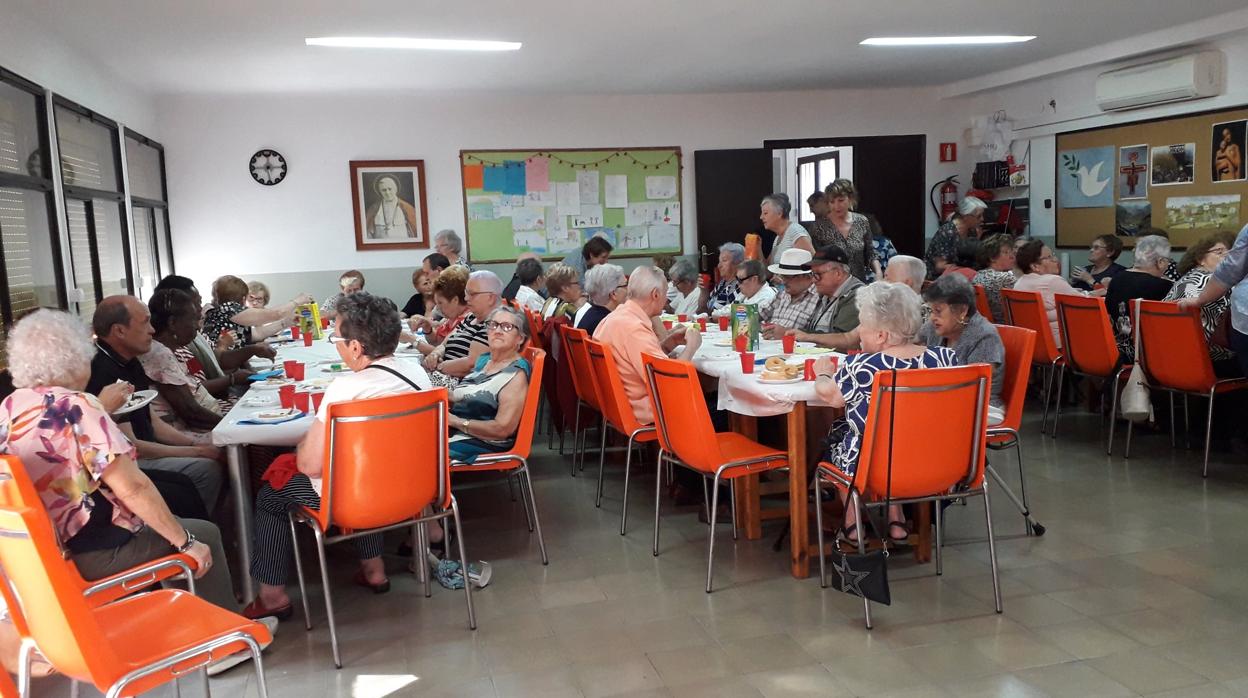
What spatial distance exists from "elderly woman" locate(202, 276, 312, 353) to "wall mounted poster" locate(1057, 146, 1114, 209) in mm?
7029

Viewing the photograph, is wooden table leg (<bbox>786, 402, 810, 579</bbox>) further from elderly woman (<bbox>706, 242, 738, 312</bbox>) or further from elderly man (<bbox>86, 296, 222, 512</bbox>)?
elderly woman (<bbox>706, 242, 738, 312</bbox>)

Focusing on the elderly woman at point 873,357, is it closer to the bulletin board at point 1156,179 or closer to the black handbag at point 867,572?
the black handbag at point 867,572

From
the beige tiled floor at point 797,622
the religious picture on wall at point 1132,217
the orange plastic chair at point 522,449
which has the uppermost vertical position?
the religious picture on wall at point 1132,217

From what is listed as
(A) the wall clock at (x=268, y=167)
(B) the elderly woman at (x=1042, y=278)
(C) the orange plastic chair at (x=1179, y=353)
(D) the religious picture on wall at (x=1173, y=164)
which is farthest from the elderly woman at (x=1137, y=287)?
(A) the wall clock at (x=268, y=167)

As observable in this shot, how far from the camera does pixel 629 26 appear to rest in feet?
19.9

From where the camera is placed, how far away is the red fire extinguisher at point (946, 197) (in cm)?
1008

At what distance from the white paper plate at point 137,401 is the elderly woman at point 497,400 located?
3.42 ft

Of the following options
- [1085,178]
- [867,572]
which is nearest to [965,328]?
[867,572]

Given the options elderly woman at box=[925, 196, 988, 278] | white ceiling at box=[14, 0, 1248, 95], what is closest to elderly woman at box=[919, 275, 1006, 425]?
white ceiling at box=[14, 0, 1248, 95]

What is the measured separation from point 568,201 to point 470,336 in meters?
4.76

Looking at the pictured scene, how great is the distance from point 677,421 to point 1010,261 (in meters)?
3.94

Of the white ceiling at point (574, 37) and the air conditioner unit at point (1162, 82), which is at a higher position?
the white ceiling at point (574, 37)

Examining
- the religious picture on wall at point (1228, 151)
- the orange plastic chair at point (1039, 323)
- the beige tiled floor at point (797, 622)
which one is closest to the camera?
the beige tiled floor at point (797, 622)

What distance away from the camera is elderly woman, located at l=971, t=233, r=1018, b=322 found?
6.36 meters
